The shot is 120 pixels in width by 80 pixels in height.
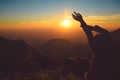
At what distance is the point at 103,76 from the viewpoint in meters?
12.5

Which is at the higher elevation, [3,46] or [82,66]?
[3,46]

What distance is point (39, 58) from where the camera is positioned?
9025 centimetres

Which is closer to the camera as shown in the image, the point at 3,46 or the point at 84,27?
the point at 84,27

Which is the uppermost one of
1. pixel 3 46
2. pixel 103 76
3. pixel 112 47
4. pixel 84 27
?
pixel 3 46

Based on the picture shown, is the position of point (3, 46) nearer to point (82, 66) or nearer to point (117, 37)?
point (82, 66)

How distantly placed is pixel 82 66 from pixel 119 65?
3775 cm

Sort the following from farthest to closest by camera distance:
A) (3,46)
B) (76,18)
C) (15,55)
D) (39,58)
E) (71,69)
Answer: (39,58), (3,46), (15,55), (71,69), (76,18)

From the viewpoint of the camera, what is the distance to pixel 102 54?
40.3 ft

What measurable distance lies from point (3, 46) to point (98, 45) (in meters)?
55.1

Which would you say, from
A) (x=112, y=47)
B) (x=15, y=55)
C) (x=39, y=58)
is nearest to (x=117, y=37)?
(x=112, y=47)

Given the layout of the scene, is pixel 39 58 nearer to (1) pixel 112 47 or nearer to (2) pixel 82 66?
(2) pixel 82 66

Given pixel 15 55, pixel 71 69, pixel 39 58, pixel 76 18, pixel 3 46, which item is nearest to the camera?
pixel 76 18

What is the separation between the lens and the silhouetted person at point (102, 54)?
12.1 metres

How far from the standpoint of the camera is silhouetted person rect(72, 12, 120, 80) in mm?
12078
